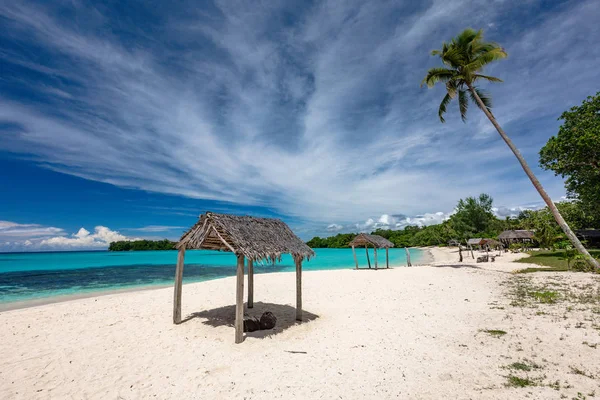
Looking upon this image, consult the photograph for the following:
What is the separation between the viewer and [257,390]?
4465 mm

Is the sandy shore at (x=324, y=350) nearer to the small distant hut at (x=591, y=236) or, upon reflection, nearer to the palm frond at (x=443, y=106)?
the palm frond at (x=443, y=106)

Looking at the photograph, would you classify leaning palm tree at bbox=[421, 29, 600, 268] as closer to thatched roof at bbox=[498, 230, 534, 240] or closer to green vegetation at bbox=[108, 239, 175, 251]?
thatched roof at bbox=[498, 230, 534, 240]

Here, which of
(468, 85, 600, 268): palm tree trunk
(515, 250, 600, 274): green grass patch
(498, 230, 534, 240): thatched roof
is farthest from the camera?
(498, 230, 534, 240): thatched roof

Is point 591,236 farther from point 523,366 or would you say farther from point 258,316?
point 258,316

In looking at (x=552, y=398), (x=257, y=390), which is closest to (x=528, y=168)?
(x=552, y=398)

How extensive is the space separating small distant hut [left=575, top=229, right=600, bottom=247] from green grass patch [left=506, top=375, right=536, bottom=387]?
3984 centimetres

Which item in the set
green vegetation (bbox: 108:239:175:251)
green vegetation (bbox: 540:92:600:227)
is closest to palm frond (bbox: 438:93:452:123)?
green vegetation (bbox: 540:92:600:227)

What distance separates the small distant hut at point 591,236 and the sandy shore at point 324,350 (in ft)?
107

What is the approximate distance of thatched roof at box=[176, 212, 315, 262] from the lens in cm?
674

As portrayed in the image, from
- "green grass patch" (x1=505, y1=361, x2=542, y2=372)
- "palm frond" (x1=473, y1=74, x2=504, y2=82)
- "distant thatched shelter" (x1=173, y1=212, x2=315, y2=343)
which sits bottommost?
"green grass patch" (x1=505, y1=361, x2=542, y2=372)

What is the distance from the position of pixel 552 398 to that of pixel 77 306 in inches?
582

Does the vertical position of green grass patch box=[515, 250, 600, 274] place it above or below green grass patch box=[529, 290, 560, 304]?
above

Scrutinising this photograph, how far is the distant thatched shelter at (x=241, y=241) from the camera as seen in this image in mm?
6590

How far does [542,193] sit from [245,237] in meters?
16.6
